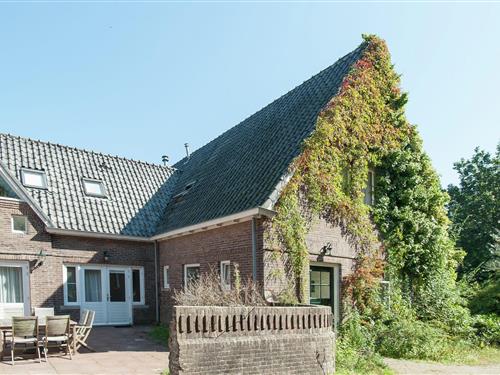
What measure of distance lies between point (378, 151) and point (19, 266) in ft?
42.4

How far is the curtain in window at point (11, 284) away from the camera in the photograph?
48.6ft

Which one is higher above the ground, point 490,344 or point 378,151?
point 378,151

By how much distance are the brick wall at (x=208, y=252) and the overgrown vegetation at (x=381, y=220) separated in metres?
0.93

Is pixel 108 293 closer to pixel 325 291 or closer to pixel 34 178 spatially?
pixel 34 178

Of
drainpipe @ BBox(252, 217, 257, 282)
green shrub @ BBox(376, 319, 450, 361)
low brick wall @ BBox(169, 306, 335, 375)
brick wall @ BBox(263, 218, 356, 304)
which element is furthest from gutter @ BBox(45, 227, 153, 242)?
low brick wall @ BBox(169, 306, 335, 375)

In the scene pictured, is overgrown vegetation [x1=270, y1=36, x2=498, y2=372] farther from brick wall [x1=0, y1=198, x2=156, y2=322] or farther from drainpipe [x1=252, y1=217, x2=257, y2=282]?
brick wall [x1=0, y1=198, x2=156, y2=322]

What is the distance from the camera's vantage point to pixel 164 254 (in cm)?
1716

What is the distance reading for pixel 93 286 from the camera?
1658cm

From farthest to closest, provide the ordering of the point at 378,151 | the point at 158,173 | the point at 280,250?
the point at 158,173, the point at 378,151, the point at 280,250

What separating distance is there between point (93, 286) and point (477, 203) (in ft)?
101

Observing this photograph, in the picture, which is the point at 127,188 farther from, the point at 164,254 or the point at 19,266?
the point at 19,266

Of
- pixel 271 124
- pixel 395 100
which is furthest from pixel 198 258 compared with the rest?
pixel 395 100

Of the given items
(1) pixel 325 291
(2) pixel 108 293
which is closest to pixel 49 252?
(2) pixel 108 293

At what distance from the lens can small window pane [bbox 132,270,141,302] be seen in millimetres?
17359
